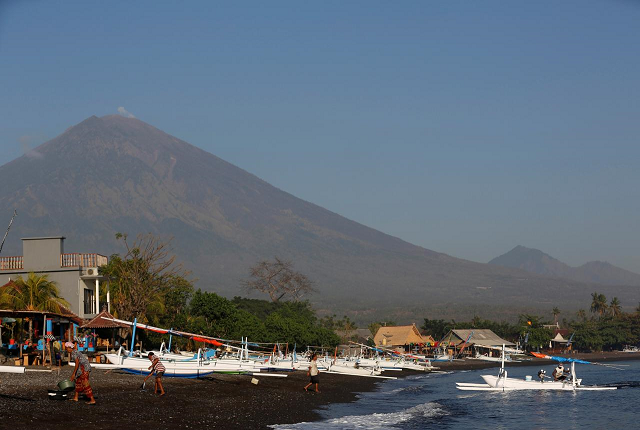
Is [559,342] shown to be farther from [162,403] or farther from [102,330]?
[162,403]

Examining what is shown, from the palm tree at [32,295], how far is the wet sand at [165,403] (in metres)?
10.8

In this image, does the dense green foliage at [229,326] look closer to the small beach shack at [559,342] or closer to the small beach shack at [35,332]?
the small beach shack at [35,332]

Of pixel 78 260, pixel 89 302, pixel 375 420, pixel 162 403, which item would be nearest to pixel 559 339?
pixel 89 302

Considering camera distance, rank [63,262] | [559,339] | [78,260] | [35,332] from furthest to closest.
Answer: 1. [559,339]
2. [78,260]
3. [63,262]
4. [35,332]

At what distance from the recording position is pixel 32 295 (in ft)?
165

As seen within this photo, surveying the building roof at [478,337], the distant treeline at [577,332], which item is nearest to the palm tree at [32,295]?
the building roof at [478,337]

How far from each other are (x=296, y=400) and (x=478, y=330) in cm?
8858

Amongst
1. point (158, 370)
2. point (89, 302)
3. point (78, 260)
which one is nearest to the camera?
point (158, 370)

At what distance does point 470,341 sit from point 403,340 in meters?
9.20

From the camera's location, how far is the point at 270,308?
10969cm

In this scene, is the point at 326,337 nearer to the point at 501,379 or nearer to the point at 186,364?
the point at 501,379

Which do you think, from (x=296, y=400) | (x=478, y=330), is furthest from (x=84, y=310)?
(x=478, y=330)

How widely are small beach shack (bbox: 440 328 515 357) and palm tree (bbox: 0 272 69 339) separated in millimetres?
73670

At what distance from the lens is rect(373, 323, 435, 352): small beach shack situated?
390ft
